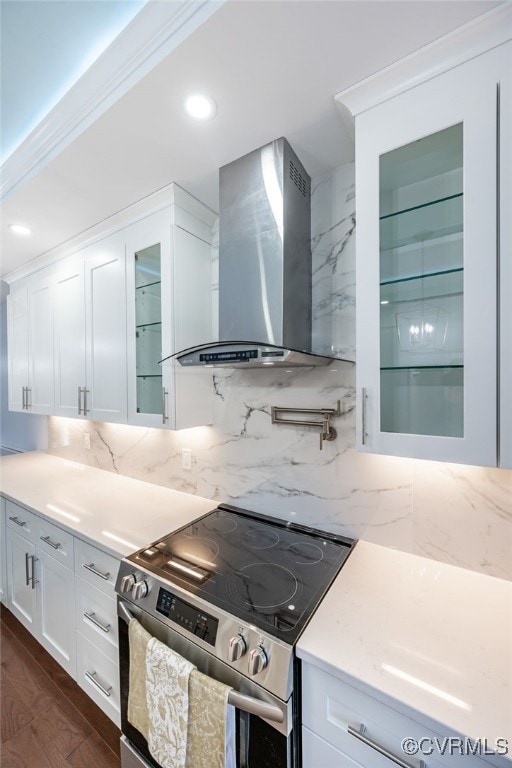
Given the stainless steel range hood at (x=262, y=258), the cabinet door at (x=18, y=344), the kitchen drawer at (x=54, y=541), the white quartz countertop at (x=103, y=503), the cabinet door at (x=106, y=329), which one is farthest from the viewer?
the cabinet door at (x=18, y=344)

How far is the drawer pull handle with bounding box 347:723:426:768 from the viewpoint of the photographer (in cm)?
69

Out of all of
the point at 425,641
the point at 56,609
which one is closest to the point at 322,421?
the point at 425,641

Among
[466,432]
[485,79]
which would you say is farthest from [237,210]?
[466,432]

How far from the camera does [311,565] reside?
1177mm

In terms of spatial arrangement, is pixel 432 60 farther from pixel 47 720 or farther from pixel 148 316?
pixel 47 720

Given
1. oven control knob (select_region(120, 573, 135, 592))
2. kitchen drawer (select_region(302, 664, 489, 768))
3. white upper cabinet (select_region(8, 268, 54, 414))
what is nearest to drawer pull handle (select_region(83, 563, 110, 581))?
oven control knob (select_region(120, 573, 135, 592))

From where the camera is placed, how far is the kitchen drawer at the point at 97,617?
132cm

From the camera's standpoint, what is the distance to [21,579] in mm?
1897

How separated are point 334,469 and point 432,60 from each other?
1.40 metres

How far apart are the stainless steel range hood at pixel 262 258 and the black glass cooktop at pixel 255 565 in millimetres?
751

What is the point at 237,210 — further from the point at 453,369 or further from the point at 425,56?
the point at 453,369

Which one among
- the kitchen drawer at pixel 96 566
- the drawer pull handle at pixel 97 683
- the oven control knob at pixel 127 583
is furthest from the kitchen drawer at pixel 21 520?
the oven control knob at pixel 127 583

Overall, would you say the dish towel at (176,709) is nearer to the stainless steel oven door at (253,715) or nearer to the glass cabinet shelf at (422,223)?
the stainless steel oven door at (253,715)

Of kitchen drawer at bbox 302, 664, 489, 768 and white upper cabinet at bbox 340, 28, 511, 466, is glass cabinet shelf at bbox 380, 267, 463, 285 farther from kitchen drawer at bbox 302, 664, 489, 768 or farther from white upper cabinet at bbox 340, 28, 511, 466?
kitchen drawer at bbox 302, 664, 489, 768
